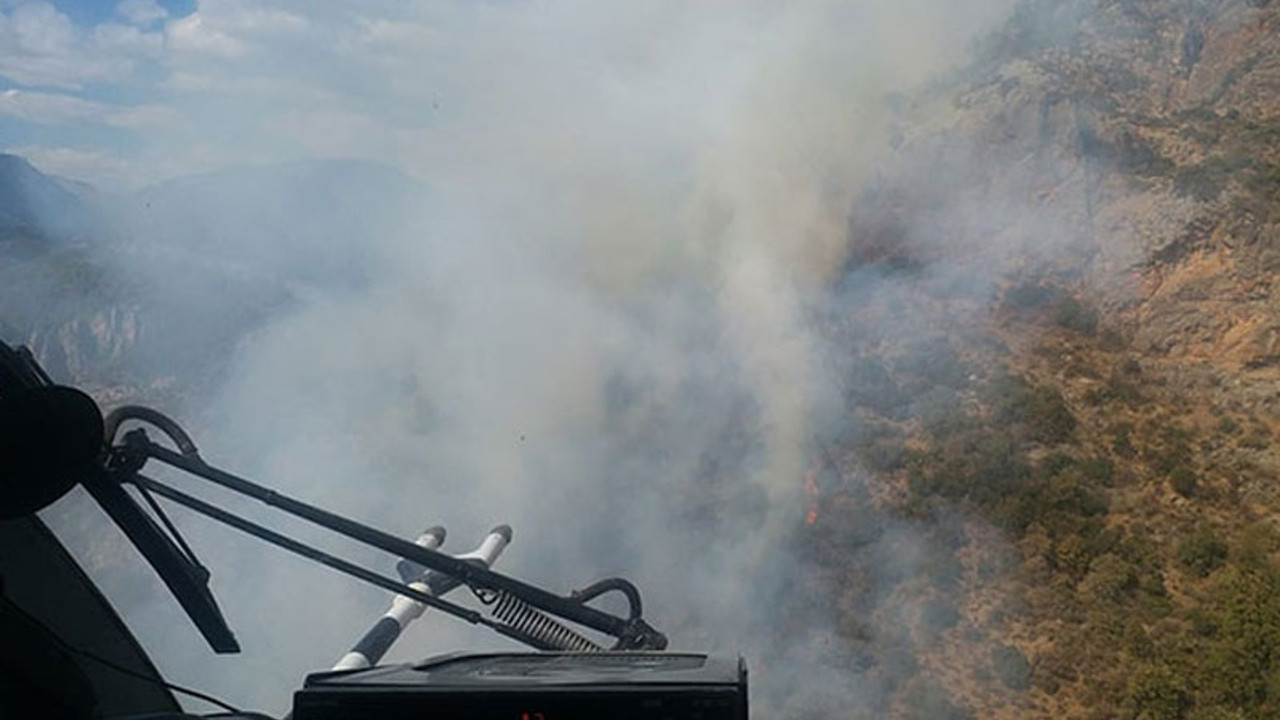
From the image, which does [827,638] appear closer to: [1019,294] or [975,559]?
[975,559]

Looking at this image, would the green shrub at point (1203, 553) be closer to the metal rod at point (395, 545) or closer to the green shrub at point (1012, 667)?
the green shrub at point (1012, 667)

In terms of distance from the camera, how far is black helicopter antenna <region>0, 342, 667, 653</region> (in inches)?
110

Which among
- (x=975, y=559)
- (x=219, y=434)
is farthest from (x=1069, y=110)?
(x=219, y=434)

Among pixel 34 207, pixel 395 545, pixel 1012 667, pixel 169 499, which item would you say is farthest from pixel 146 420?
pixel 34 207

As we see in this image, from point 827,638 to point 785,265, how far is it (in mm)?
11609

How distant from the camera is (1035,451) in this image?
20594 millimetres

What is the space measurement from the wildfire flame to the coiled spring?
54.0 ft

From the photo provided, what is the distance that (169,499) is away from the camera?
341cm

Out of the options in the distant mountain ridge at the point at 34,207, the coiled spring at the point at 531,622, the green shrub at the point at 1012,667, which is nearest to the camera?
the coiled spring at the point at 531,622

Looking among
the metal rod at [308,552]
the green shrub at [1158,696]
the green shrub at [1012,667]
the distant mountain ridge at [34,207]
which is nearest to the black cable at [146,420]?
the metal rod at [308,552]

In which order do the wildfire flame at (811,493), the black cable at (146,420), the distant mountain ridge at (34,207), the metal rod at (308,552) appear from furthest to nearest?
the distant mountain ridge at (34,207) < the wildfire flame at (811,493) < the metal rod at (308,552) < the black cable at (146,420)

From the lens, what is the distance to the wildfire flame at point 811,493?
2000cm

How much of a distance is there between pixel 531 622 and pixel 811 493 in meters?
17.5

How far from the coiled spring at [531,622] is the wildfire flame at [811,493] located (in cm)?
1647
